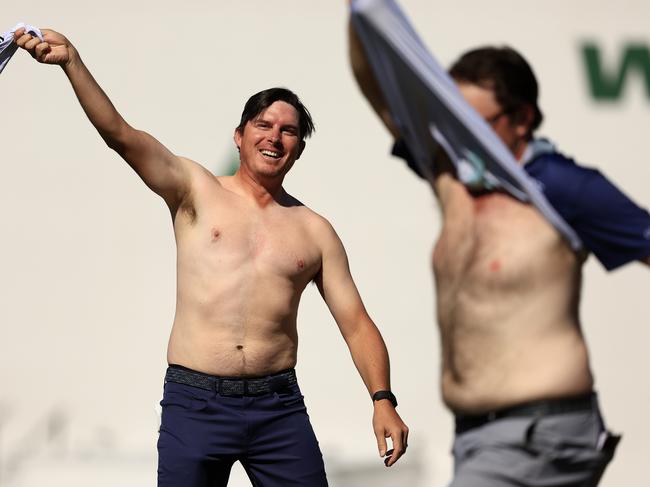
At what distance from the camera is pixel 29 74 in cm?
677

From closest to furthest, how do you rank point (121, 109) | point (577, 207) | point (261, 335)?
point (577, 207), point (261, 335), point (121, 109)

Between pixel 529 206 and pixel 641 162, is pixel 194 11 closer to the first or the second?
pixel 641 162

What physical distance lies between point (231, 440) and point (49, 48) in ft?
4.57

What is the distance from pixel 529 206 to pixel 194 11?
4.13 m

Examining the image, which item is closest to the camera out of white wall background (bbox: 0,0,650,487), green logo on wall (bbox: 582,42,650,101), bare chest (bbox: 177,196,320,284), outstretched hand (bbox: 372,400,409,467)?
outstretched hand (bbox: 372,400,409,467)

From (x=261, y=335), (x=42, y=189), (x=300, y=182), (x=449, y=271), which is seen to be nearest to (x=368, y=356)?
(x=261, y=335)

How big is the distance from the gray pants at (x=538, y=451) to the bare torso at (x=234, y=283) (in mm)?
1453

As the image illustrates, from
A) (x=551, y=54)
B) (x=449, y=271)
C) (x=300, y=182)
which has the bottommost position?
(x=449, y=271)

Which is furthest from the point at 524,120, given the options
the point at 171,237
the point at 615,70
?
the point at 615,70

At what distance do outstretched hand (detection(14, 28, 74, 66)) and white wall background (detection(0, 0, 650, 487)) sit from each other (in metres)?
2.66

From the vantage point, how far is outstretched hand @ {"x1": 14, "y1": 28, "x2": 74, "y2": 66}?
13.1 feet

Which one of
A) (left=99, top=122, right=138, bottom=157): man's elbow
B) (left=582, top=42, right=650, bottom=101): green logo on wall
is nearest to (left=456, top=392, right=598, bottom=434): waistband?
(left=99, top=122, right=138, bottom=157): man's elbow

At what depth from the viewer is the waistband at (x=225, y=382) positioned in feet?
13.8

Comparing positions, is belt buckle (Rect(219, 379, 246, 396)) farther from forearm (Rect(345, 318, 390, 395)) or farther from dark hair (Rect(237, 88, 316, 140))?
dark hair (Rect(237, 88, 316, 140))
